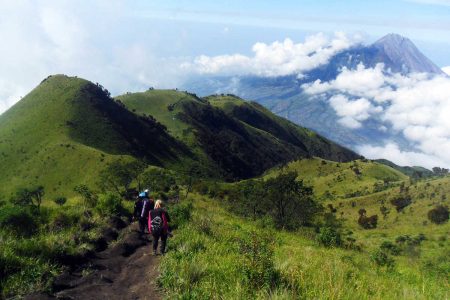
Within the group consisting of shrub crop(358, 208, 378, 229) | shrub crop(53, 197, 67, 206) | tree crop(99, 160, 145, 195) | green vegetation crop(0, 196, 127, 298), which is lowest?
shrub crop(358, 208, 378, 229)

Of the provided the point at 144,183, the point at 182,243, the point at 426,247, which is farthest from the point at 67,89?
the point at 182,243

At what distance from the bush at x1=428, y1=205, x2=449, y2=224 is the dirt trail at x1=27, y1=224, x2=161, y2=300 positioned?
85611 millimetres

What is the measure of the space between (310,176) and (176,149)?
65140 millimetres

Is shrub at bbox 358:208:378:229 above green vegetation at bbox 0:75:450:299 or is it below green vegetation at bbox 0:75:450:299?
below

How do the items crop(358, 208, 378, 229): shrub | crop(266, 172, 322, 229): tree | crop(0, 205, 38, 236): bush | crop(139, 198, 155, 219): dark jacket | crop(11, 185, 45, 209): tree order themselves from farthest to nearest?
crop(358, 208, 378, 229): shrub, crop(11, 185, 45, 209): tree, crop(266, 172, 322, 229): tree, crop(139, 198, 155, 219): dark jacket, crop(0, 205, 38, 236): bush

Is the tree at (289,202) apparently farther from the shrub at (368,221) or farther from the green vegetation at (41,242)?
the green vegetation at (41,242)

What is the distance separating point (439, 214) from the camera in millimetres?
86938

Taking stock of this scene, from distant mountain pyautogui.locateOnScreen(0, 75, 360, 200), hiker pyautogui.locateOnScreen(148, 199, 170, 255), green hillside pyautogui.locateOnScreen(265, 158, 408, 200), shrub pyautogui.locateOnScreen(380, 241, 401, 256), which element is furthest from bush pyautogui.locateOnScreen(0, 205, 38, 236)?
green hillside pyautogui.locateOnScreen(265, 158, 408, 200)

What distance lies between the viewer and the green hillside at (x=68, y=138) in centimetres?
12200

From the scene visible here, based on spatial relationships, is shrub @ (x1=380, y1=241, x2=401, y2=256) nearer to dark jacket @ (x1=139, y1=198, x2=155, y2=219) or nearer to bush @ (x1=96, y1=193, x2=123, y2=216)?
bush @ (x1=96, y1=193, x2=123, y2=216)

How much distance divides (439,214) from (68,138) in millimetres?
117228

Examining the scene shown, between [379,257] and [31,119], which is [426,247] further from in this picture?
[31,119]

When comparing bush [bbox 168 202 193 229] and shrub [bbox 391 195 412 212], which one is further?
shrub [bbox 391 195 412 212]

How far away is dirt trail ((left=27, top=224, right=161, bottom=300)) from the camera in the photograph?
32.6ft
